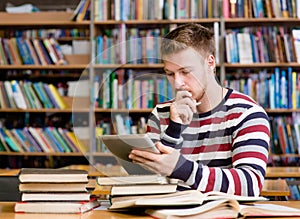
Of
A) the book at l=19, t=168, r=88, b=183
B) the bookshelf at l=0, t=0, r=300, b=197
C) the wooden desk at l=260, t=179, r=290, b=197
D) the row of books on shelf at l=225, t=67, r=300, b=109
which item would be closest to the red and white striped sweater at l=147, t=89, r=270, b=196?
the book at l=19, t=168, r=88, b=183

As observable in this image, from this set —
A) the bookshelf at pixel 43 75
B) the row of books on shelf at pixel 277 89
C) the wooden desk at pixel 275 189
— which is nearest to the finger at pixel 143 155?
the wooden desk at pixel 275 189

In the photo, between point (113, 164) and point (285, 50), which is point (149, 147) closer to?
point (113, 164)

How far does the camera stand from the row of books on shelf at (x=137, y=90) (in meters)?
1.64

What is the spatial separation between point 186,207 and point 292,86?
137 inches

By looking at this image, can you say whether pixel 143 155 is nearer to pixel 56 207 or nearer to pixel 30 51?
pixel 56 207

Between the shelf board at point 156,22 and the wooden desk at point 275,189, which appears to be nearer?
the wooden desk at point 275,189

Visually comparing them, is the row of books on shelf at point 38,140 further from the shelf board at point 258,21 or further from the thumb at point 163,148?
the thumb at point 163,148

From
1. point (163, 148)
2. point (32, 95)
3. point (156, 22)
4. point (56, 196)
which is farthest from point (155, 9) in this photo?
point (56, 196)

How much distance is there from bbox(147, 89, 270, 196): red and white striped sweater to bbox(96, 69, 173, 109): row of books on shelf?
0.04 metres

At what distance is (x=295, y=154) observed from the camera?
15.1 ft

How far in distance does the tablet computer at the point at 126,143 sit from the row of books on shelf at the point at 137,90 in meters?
0.13

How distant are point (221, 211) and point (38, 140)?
12.7ft

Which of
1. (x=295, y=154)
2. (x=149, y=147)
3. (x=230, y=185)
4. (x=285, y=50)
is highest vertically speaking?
(x=285, y=50)

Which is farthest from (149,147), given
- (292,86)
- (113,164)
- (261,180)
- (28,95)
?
(28,95)
